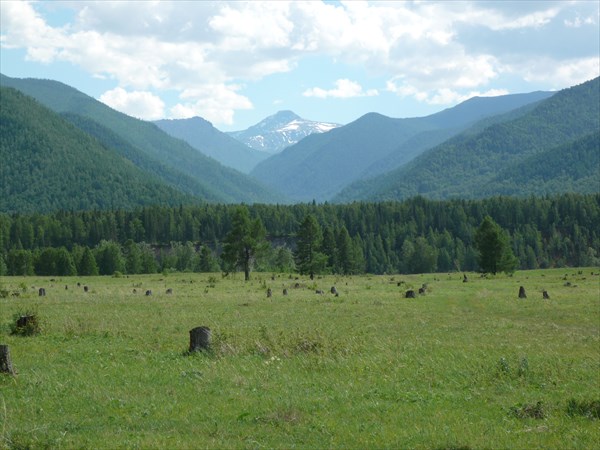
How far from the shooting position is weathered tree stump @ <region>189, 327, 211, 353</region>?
20344 mm

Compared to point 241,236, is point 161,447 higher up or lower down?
lower down

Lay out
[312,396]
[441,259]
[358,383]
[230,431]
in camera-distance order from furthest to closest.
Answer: [441,259], [358,383], [312,396], [230,431]

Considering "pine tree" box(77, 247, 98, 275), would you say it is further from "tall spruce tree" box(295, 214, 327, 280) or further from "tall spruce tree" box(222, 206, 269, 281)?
"tall spruce tree" box(222, 206, 269, 281)

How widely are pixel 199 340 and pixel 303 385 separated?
553 centimetres

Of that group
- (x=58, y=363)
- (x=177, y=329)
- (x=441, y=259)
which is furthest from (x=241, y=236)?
(x=441, y=259)

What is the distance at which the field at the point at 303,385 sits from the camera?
1186cm

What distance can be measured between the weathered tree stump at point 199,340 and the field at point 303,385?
15.1 inches

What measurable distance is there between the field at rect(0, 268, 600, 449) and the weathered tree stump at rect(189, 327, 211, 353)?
0.38 meters

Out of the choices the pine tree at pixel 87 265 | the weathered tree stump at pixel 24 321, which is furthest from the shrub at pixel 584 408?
the pine tree at pixel 87 265

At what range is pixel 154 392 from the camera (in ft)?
50.1

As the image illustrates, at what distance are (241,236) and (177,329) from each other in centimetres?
5588

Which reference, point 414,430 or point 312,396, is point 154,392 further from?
point 414,430

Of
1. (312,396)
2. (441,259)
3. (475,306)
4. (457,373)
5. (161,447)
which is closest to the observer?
(161,447)

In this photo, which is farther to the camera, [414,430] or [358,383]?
[358,383]
